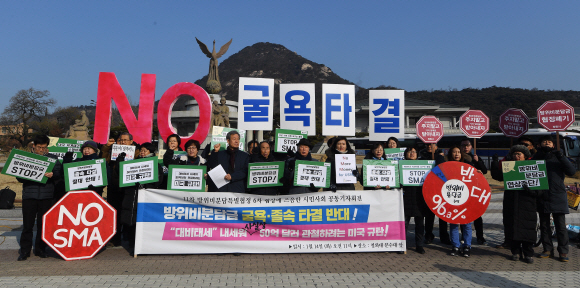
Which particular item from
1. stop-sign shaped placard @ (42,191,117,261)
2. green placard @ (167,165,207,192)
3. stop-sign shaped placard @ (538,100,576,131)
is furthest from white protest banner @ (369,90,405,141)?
stop-sign shaped placard @ (538,100,576,131)

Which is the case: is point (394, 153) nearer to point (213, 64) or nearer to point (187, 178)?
point (187, 178)

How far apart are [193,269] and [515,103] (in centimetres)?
9120

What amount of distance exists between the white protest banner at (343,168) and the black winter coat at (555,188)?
9.46 feet

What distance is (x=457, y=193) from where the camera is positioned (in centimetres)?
613

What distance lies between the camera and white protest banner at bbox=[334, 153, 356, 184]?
21.1 ft

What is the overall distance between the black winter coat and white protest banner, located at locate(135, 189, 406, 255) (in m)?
2.14

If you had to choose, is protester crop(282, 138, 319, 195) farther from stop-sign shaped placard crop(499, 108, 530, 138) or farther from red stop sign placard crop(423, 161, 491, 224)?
stop-sign shaped placard crop(499, 108, 530, 138)

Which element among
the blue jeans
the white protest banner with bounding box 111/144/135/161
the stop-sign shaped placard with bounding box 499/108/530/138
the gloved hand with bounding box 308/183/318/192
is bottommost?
the blue jeans

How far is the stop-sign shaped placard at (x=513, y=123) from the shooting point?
15312mm

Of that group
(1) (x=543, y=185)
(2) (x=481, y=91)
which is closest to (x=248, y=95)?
(1) (x=543, y=185)

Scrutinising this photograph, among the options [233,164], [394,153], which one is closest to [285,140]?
[233,164]

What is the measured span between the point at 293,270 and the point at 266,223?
1079 mm

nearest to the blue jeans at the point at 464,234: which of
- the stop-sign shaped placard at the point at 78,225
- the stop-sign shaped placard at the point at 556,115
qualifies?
the stop-sign shaped placard at the point at 78,225

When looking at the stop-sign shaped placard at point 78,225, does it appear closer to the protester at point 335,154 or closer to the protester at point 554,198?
the protester at point 335,154
